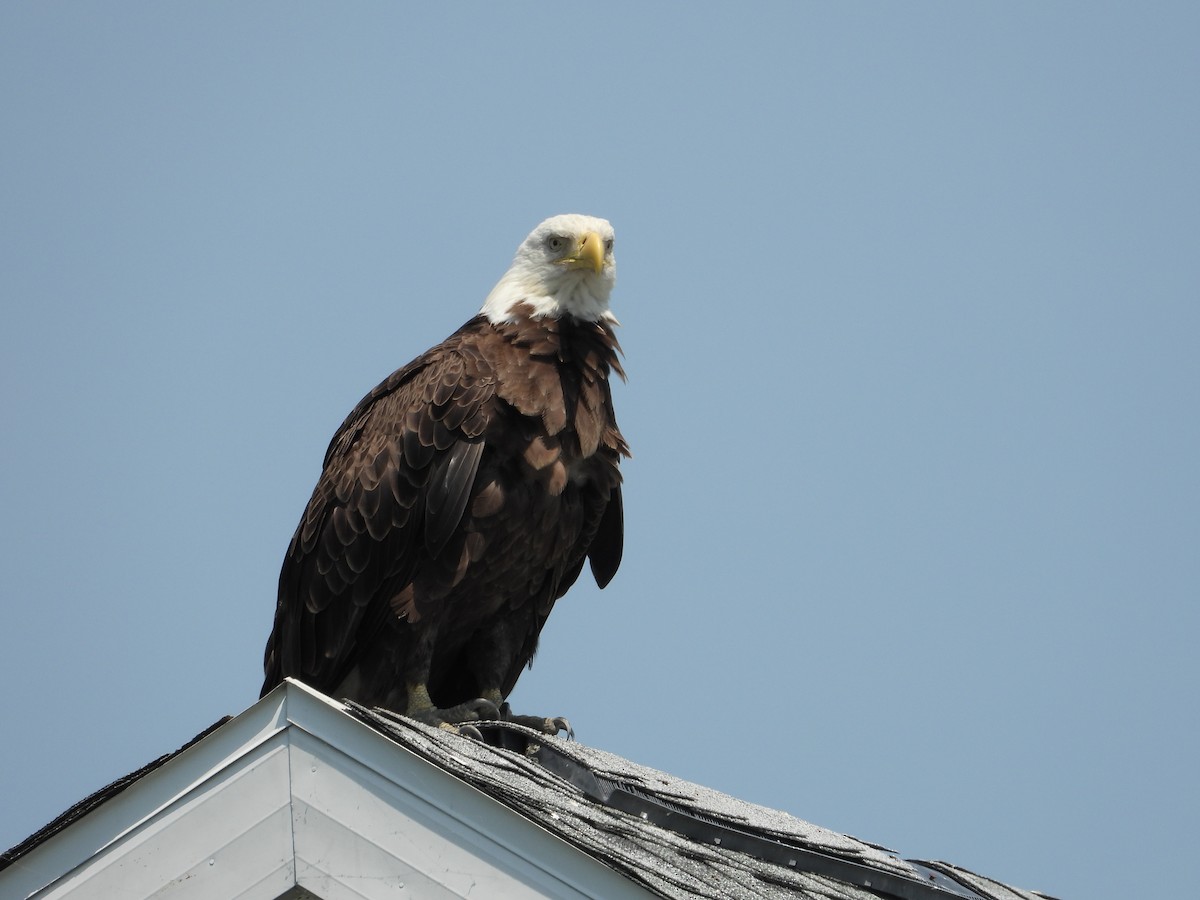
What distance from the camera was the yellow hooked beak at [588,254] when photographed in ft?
21.5

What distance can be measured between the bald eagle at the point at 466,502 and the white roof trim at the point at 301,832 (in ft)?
8.48

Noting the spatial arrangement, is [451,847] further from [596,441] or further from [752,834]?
[596,441]

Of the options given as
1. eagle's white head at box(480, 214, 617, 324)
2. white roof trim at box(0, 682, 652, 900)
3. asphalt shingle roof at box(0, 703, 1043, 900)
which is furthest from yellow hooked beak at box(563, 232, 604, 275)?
white roof trim at box(0, 682, 652, 900)

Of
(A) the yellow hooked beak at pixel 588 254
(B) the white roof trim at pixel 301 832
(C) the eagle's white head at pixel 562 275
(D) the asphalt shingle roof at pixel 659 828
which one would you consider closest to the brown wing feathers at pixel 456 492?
(C) the eagle's white head at pixel 562 275

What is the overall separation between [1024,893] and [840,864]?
44.2 inches

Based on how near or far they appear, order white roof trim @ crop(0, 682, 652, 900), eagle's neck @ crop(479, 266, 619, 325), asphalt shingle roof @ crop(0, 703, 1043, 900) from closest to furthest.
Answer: white roof trim @ crop(0, 682, 652, 900) < asphalt shingle roof @ crop(0, 703, 1043, 900) < eagle's neck @ crop(479, 266, 619, 325)

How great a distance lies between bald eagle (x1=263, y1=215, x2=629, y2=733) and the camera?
609 cm

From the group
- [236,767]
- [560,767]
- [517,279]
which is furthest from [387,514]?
[236,767]

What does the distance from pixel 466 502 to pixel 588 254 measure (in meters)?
1.23

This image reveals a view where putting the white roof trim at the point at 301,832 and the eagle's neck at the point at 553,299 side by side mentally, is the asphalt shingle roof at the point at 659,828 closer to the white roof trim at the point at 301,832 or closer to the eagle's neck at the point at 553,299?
the white roof trim at the point at 301,832

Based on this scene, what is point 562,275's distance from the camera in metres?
6.62

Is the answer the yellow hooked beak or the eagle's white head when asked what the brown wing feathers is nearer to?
the eagle's white head

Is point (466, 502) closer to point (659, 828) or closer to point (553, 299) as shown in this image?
point (553, 299)

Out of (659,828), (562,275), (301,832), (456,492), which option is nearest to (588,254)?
(562,275)
